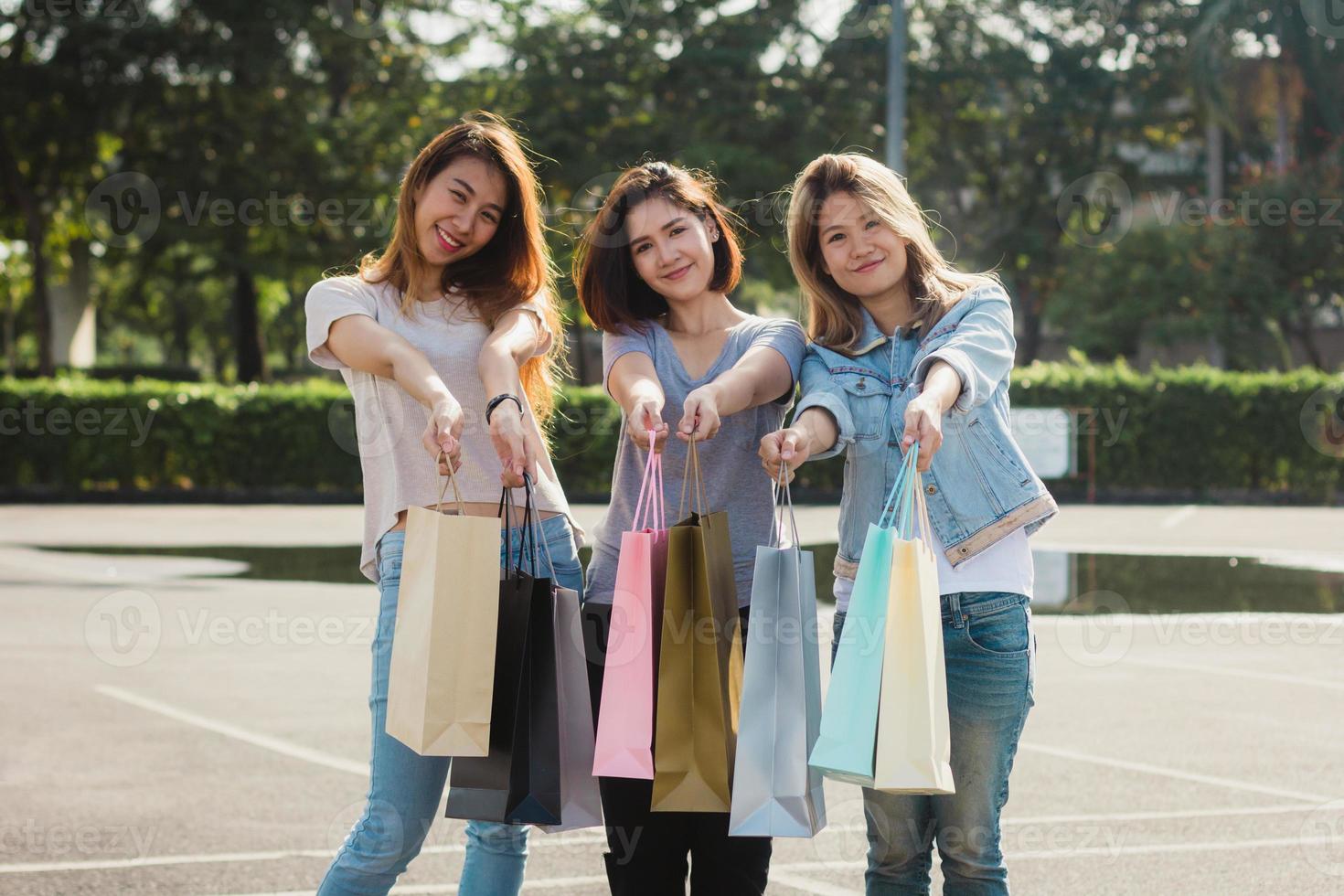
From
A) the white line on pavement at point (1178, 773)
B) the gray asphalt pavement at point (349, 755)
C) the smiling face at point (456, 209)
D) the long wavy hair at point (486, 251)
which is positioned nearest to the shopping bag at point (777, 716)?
the long wavy hair at point (486, 251)

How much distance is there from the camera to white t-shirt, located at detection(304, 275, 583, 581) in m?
3.03

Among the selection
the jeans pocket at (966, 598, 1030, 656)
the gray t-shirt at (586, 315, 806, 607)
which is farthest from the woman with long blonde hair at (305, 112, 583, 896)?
the jeans pocket at (966, 598, 1030, 656)

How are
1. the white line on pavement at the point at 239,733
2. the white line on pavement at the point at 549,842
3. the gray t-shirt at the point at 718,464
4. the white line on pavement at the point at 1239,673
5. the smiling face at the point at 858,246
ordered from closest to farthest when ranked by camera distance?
the smiling face at the point at 858,246
the gray t-shirt at the point at 718,464
the white line on pavement at the point at 549,842
the white line on pavement at the point at 239,733
the white line on pavement at the point at 1239,673

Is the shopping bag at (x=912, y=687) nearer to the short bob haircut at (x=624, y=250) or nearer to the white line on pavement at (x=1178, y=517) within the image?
the short bob haircut at (x=624, y=250)

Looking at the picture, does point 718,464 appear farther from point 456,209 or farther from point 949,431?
point 456,209

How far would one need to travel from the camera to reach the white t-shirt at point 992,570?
2.82 meters

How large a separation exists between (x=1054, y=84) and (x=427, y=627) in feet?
104

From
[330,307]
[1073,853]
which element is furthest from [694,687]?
[1073,853]

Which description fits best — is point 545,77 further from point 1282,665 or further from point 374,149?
point 1282,665

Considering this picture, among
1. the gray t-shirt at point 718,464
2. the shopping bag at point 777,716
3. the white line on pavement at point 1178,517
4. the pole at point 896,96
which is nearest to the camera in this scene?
the shopping bag at point 777,716

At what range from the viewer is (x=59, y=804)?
17.1 feet

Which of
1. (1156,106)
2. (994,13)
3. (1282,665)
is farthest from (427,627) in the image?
(1156,106)

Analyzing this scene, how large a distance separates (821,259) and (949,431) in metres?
0.49

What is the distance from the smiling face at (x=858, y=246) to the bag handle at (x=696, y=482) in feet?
1.64
